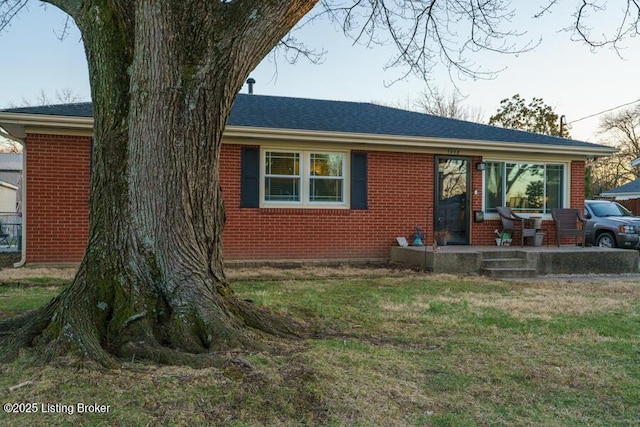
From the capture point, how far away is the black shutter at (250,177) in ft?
33.0

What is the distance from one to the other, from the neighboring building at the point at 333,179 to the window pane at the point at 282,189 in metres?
0.02

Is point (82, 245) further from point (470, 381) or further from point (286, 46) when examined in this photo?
point (470, 381)

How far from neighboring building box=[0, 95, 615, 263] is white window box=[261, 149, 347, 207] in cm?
2

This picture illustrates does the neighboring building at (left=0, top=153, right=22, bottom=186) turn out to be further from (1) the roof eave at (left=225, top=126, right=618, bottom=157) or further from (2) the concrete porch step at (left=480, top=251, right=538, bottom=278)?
(2) the concrete porch step at (left=480, top=251, right=538, bottom=278)

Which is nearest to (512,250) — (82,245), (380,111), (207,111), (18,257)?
(380,111)

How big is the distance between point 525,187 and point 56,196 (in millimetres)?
10358

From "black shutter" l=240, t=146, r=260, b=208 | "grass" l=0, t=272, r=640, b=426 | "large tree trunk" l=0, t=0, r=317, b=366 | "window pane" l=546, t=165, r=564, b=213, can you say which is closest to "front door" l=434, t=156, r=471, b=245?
"window pane" l=546, t=165, r=564, b=213

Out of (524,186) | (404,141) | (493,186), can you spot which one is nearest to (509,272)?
(493,186)

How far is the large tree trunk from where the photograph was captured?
3736 mm

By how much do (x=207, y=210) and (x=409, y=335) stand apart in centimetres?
228

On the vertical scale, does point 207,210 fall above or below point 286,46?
below

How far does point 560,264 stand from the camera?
10047 mm

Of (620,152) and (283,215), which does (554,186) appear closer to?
(283,215)

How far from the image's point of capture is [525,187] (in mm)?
11852
